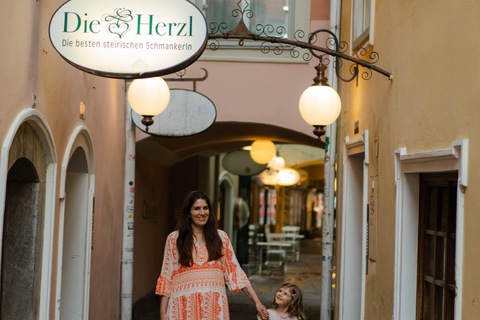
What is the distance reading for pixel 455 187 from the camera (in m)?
4.87

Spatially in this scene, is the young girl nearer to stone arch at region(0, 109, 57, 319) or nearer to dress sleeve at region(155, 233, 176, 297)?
dress sleeve at region(155, 233, 176, 297)

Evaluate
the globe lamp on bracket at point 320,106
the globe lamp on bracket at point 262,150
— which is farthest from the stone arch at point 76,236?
the globe lamp on bracket at point 262,150

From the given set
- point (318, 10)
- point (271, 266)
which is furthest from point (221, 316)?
point (271, 266)

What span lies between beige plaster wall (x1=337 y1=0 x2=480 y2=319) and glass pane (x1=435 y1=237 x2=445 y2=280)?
0.67m

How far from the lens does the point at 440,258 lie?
514cm

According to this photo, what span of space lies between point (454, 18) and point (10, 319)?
12.8ft

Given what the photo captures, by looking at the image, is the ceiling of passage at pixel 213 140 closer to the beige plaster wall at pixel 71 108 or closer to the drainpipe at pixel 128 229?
the drainpipe at pixel 128 229

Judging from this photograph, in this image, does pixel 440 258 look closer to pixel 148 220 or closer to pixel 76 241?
pixel 76 241

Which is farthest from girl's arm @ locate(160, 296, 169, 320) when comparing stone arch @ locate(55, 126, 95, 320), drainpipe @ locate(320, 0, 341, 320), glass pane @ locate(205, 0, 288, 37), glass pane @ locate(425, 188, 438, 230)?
glass pane @ locate(205, 0, 288, 37)

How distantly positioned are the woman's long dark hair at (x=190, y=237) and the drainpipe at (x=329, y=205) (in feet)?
12.1

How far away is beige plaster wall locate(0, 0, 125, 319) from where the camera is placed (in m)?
4.85

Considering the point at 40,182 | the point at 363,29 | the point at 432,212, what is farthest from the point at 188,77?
the point at 432,212

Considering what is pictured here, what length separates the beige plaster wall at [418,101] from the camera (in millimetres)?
4172

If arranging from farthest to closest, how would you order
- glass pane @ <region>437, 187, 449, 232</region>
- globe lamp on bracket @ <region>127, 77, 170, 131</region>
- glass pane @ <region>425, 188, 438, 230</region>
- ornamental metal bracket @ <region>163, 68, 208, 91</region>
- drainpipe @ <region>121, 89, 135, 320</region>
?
ornamental metal bracket @ <region>163, 68, 208, 91</region> < drainpipe @ <region>121, 89, 135, 320</region> < globe lamp on bracket @ <region>127, 77, 170, 131</region> < glass pane @ <region>425, 188, 438, 230</region> < glass pane @ <region>437, 187, 449, 232</region>
